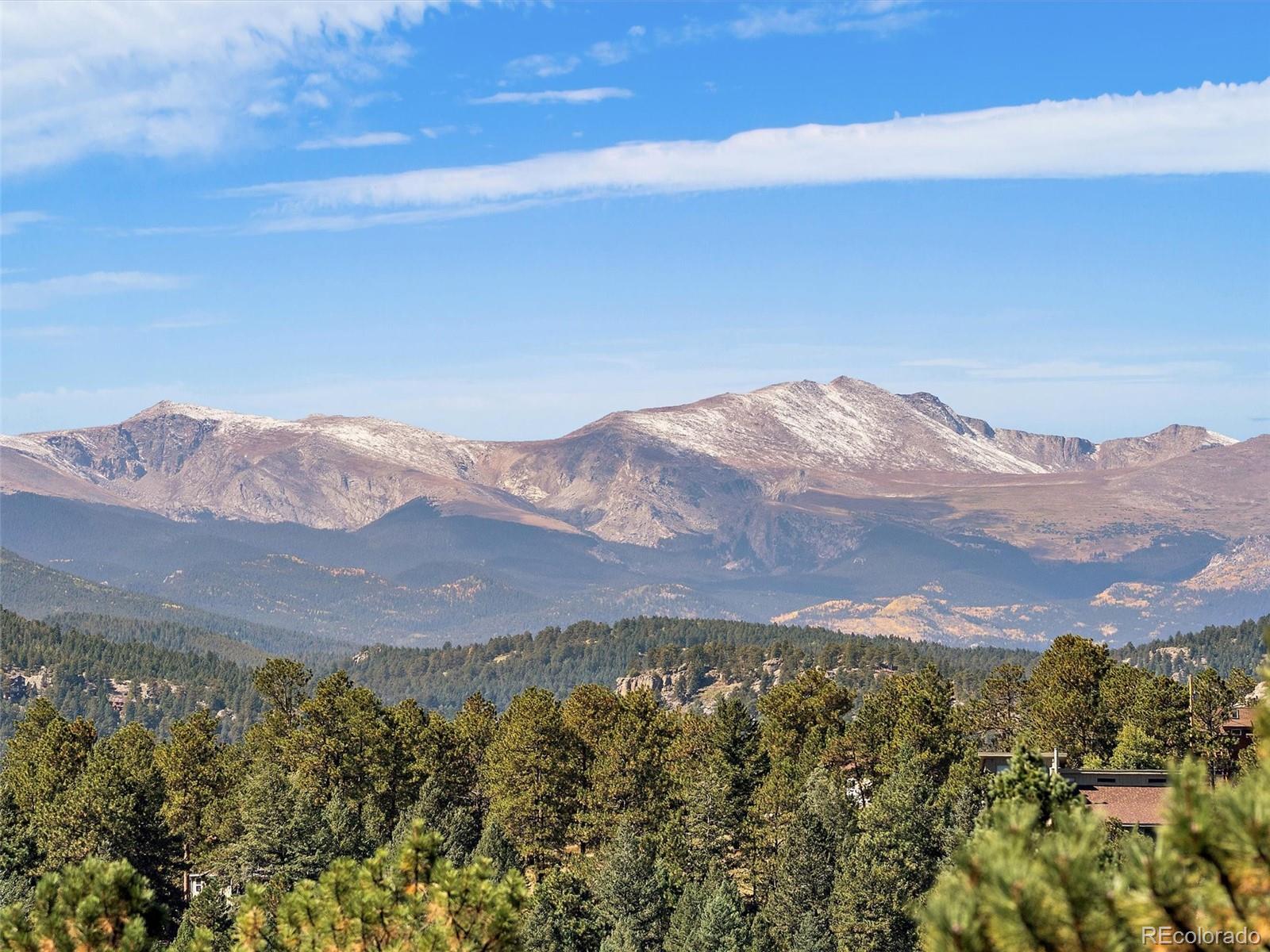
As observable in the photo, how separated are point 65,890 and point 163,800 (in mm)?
80933

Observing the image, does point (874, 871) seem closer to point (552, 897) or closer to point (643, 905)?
point (643, 905)

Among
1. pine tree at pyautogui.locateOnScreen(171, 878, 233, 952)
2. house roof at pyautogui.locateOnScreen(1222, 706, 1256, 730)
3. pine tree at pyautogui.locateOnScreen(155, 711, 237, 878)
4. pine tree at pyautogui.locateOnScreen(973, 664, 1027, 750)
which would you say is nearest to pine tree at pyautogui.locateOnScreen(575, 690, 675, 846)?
pine tree at pyautogui.locateOnScreen(155, 711, 237, 878)

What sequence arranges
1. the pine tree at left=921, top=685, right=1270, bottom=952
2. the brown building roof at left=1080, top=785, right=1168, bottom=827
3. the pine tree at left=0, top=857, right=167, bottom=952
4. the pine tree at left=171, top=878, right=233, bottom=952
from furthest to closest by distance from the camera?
the brown building roof at left=1080, top=785, right=1168, bottom=827
the pine tree at left=171, top=878, right=233, bottom=952
the pine tree at left=0, top=857, right=167, bottom=952
the pine tree at left=921, top=685, right=1270, bottom=952

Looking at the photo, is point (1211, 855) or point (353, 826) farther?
point (353, 826)

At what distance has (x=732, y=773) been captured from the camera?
106438mm

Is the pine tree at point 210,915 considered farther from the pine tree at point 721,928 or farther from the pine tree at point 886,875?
the pine tree at point 886,875

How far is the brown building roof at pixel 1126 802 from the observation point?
269 feet

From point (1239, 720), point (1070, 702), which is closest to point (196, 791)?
point (1070, 702)

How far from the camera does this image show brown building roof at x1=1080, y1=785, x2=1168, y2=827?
8212 cm

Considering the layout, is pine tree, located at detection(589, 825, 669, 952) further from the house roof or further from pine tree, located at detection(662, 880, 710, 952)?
the house roof

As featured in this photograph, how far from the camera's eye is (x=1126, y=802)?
87875 millimetres

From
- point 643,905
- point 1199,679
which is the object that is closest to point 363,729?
point 643,905

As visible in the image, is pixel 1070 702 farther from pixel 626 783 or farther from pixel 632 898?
pixel 632 898

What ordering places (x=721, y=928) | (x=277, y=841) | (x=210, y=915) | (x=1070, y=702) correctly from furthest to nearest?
(x=1070, y=702), (x=277, y=841), (x=210, y=915), (x=721, y=928)
